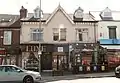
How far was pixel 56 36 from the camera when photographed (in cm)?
3275

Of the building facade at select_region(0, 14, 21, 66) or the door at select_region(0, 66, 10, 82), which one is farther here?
the building facade at select_region(0, 14, 21, 66)

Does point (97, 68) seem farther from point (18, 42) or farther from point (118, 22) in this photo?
point (18, 42)

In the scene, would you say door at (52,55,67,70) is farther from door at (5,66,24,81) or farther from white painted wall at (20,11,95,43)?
door at (5,66,24,81)

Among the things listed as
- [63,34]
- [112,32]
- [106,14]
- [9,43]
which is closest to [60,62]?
[63,34]

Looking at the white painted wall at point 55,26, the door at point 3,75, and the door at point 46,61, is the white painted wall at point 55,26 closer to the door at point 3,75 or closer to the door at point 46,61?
the door at point 46,61

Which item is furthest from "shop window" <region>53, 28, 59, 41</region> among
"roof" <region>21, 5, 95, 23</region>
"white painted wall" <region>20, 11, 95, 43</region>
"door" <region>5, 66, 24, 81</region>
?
"door" <region>5, 66, 24, 81</region>

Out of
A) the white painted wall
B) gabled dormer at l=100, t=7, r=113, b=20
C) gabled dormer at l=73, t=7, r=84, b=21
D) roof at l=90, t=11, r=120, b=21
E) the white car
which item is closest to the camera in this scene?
the white car

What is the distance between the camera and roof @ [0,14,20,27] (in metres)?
34.0

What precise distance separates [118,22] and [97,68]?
24.3 feet

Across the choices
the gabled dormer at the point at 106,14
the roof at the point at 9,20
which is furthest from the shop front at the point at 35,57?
the gabled dormer at the point at 106,14

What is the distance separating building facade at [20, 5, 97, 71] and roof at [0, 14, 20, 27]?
1.94 metres

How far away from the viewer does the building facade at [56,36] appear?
1270 inches

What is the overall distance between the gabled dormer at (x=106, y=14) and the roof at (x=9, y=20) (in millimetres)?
11546

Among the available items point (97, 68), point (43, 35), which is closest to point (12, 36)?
point (43, 35)
